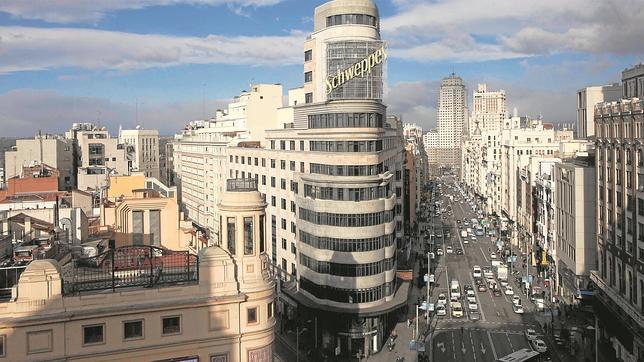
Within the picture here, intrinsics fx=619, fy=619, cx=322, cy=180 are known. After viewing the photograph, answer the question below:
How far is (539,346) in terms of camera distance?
64125 millimetres

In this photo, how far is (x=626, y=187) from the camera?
59.6 metres

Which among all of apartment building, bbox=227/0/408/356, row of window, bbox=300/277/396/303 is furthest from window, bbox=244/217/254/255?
row of window, bbox=300/277/396/303

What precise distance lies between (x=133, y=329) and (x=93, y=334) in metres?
1.77

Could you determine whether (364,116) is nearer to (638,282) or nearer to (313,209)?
(313,209)

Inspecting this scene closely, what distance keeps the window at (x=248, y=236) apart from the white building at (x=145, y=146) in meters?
142

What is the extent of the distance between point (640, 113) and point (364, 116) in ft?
83.9

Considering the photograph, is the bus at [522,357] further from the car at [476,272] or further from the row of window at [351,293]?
the car at [476,272]

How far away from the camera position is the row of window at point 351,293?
62.6 metres

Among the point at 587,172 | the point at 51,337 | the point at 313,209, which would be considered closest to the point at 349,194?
the point at 313,209

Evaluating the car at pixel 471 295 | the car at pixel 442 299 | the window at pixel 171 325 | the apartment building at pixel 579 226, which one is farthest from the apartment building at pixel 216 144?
the window at pixel 171 325

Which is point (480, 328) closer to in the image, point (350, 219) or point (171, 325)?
point (350, 219)

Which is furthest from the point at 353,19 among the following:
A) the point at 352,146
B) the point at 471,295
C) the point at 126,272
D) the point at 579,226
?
the point at 126,272

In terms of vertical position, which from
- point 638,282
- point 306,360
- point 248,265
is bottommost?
point 306,360

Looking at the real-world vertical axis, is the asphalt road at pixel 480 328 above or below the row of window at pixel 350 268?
below
